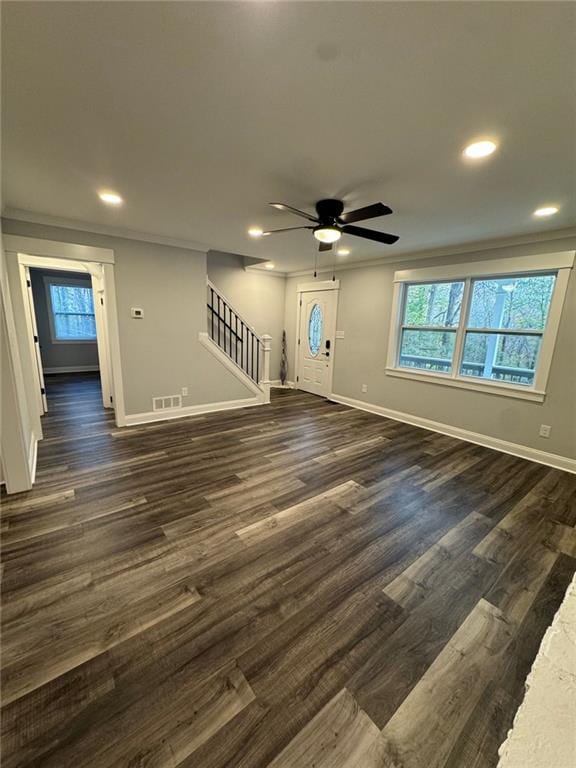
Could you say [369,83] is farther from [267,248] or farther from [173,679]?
[267,248]

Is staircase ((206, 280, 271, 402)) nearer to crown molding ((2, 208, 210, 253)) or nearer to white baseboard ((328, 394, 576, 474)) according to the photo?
crown molding ((2, 208, 210, 253))

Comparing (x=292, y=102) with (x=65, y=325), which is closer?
(x=292, y=102)

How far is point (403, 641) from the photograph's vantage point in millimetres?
1523

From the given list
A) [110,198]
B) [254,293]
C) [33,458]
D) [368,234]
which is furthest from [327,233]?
[254,293]

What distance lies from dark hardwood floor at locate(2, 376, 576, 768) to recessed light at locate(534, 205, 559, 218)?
8.58 ft

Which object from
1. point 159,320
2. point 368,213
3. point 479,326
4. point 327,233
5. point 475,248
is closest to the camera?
point 368,213

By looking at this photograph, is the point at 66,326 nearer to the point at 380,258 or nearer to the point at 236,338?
the point at 236,338

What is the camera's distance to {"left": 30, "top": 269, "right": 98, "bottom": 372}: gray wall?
692cm

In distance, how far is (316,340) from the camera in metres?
6.36

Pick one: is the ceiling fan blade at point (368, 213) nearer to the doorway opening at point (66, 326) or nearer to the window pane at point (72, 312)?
the doorway opening at point (66, 326)

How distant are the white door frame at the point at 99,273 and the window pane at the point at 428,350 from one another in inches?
A: 169

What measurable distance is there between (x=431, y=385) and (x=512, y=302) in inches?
57.1

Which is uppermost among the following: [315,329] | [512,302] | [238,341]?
[512,302]

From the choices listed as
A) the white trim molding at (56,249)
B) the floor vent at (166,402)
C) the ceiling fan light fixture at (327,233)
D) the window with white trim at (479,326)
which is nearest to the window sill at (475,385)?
the window with white trim at (479,326)
